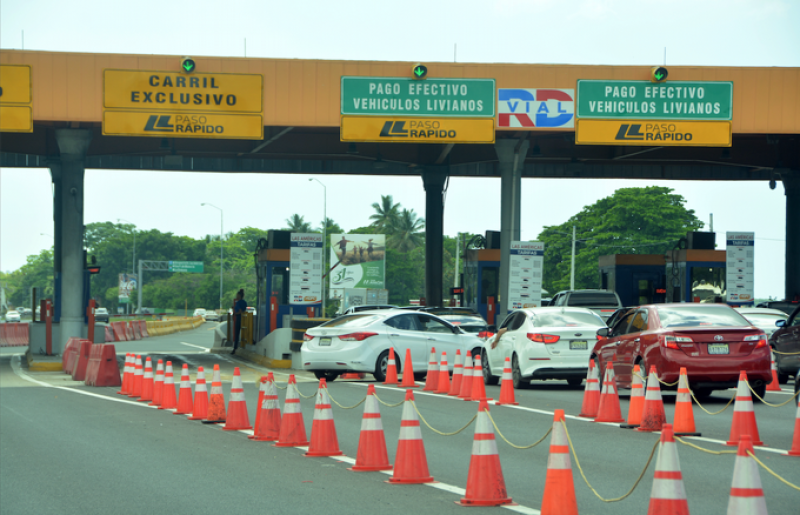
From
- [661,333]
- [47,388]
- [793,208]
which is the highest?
[793,208]

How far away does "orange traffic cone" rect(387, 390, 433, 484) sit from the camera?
813cm

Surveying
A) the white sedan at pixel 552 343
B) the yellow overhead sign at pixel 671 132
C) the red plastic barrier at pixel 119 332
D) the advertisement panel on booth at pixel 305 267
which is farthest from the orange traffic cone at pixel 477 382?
the red plastic barrier at pixel 119 332

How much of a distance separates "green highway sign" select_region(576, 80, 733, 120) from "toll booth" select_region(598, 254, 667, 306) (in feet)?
28.3

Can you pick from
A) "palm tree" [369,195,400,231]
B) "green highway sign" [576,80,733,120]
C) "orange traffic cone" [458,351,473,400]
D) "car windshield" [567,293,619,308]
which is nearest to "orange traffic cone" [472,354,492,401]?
"orange traffic cone" [458,351,473,400]

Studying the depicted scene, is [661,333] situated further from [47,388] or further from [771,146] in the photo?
[771,146]

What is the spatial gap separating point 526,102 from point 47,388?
13859mm

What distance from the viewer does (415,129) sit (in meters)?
25.7

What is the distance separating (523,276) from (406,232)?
87078 mm

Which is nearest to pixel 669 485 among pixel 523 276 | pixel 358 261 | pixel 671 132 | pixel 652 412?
pixel 652 412

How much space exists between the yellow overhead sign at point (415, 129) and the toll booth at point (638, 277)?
33.7 ft

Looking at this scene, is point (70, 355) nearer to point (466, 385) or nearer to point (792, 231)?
point (466, 385)

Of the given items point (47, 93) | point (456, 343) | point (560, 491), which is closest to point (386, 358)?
point (456, 343)

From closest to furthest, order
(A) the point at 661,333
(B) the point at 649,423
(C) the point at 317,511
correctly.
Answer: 1. (C) the point at 317,511
2. (B) the point at 649,423
3. (A) the point at 661,333

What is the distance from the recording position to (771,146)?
3534 cm
